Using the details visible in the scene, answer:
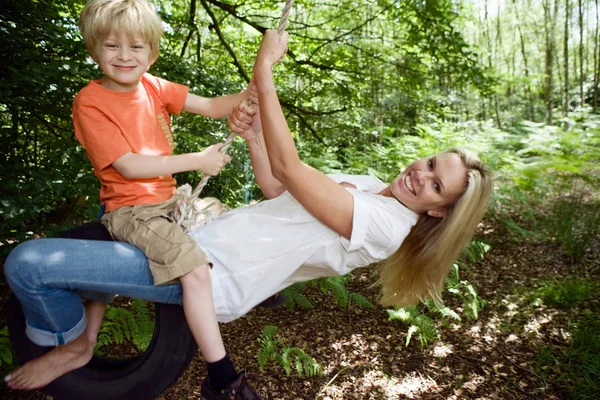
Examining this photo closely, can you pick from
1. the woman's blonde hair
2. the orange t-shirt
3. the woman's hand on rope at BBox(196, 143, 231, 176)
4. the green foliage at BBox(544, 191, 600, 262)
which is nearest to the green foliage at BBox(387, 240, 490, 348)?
the green foliage at BBox(544, 191, 600, 262)

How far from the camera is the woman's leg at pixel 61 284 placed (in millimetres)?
1320

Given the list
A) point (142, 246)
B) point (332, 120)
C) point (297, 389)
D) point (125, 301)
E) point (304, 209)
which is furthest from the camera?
point (332, 120)

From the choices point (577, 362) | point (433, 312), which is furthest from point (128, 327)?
point (577, 362)

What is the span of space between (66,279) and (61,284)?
28 millimetres

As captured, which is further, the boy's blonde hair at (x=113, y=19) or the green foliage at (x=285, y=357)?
the green foliage at (x=285, y=357)

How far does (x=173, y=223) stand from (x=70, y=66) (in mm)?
1744

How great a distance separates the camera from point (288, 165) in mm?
1429

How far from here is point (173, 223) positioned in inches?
60.4

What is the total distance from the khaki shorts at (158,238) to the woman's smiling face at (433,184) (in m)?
0.86

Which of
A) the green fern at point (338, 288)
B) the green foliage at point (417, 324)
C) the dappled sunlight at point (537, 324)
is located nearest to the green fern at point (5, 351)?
the green fern at point (338, 288)

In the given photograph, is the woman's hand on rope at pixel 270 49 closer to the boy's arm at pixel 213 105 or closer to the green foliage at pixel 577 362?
the boy's arm at pixel 213 105

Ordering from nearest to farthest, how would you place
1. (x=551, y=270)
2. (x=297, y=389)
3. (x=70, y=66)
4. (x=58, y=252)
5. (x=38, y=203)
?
(x=58, y=252), (x=38, y=203), (x=70, y=66), (x=297, y=389), (x=551, y=270)

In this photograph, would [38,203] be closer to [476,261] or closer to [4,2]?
[4,2]

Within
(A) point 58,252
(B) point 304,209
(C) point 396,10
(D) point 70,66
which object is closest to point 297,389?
(B) point 304,209
